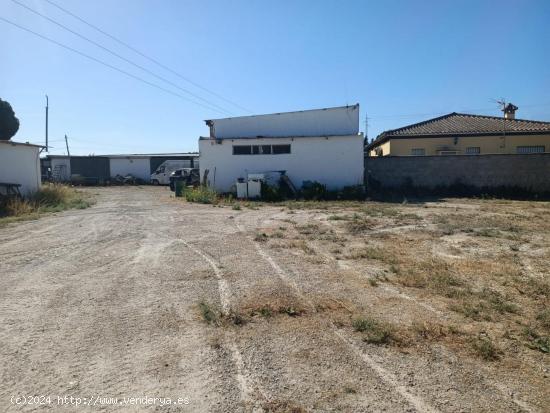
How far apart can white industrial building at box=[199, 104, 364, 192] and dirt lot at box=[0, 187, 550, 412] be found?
41.5ft

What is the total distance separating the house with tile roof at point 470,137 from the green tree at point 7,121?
4186 cm

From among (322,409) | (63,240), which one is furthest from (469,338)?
(63,240)

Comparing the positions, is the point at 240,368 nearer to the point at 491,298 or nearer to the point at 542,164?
the point at 491,298

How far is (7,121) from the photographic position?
44.4 metres

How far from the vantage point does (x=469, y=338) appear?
394cm

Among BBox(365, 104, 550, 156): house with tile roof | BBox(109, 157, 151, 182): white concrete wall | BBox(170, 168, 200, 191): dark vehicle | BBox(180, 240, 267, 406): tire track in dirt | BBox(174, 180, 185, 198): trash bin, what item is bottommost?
BBox(180, 240, 267, 406): tire track in dirt

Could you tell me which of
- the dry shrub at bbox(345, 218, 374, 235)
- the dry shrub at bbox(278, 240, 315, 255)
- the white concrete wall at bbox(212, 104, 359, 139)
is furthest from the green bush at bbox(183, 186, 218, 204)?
the dry shrub at bbox(278, 240, 315, 255)

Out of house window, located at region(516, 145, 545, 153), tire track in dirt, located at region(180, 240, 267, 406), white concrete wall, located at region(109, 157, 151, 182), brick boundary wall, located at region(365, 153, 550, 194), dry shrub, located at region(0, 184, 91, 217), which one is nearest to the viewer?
tire track in dirt, located at region(180, 240, 267, 406)

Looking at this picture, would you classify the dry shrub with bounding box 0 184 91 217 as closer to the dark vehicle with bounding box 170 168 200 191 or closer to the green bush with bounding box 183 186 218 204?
the green bush with bounding box 183 186 218 204

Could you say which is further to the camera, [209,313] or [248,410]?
[209,313]

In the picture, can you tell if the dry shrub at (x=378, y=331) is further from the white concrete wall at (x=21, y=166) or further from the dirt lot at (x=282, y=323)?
the white concrete wall at (x=21, y=166)

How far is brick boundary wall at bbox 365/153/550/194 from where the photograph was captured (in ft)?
64.1

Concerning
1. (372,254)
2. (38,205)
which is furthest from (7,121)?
(372,254)

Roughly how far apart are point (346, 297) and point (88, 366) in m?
3.14
